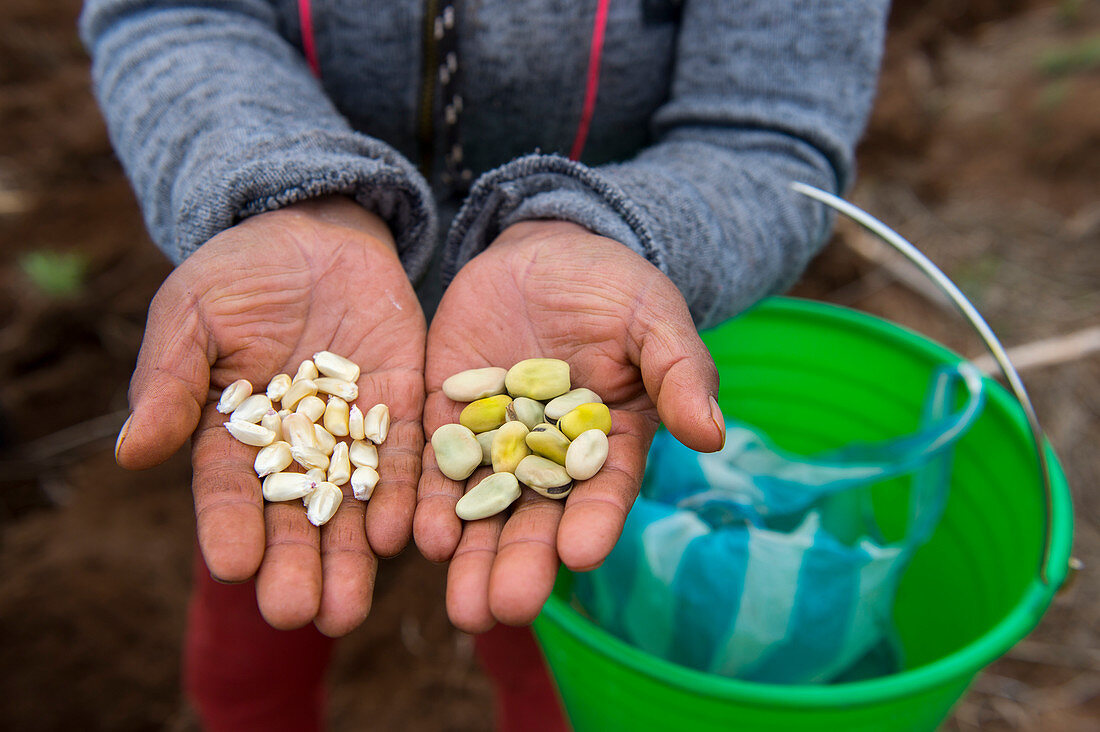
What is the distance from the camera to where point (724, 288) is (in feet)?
3.26

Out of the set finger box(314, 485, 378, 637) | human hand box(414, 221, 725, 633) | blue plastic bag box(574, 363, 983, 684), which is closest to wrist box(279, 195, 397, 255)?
human hand box(414, 221, 725, 633)

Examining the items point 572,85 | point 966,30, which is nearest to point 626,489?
point 572,85

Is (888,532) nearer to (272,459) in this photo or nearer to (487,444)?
(487,444)

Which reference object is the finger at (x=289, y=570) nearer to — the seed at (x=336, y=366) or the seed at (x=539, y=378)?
the seed at (x=336, y=366)

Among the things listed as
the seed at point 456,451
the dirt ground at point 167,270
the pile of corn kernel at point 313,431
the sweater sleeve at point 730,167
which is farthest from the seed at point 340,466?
the dirt ground at point 167,270

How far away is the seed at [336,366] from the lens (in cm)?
91

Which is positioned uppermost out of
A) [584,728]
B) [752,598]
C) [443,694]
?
[752,598]

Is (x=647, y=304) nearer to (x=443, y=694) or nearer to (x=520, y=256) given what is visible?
(x=520, y=256)

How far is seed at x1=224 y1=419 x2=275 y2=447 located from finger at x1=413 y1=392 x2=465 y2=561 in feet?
0.57

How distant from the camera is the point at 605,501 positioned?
2.48ft

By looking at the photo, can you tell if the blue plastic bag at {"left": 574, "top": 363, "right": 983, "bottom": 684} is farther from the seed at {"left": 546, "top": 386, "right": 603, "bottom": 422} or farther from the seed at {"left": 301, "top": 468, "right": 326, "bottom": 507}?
the seed at {"left": 301, "top": 468, "right": 326, "bottom": 507}

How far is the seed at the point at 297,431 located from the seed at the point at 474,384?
0.16m

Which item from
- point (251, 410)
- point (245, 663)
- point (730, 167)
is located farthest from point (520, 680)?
point (730, 167)

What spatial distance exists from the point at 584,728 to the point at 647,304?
24.7 inches
